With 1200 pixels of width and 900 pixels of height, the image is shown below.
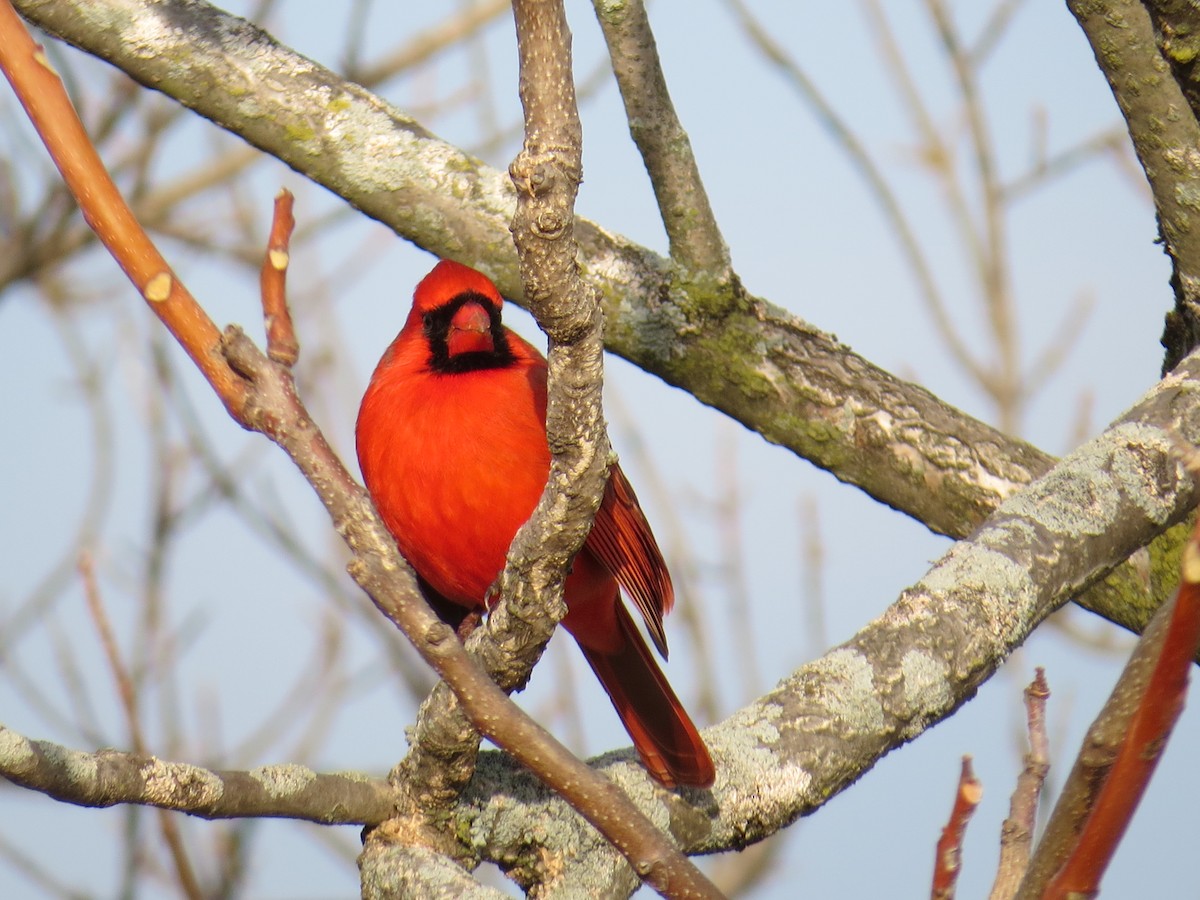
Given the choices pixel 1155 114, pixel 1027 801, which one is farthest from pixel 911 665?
pixel 1155 114

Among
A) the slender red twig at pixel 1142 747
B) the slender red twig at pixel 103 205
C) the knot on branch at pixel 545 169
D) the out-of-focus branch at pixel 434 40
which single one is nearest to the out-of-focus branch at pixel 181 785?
the slender red twig at pixel 103 205

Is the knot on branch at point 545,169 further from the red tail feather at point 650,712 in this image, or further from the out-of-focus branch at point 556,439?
the red tail feather at point 650,712

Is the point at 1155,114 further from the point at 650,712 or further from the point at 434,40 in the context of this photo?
the point at 434,40

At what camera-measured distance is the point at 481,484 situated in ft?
8.77

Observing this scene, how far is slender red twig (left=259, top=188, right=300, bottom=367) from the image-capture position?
6.05 ft

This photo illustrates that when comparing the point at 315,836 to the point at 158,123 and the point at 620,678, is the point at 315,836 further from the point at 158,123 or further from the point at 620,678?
the point at 158,123

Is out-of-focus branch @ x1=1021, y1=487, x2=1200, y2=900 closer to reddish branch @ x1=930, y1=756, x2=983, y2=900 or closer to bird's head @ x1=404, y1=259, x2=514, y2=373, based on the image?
reddish branch @ x1=930, y1=756, x2=983, y2=900

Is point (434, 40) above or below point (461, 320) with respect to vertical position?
above

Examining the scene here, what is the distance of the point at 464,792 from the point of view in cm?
223

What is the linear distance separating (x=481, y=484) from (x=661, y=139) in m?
0.85

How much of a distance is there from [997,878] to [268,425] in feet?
3.47

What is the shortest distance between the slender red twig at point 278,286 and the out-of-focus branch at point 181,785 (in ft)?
1.84

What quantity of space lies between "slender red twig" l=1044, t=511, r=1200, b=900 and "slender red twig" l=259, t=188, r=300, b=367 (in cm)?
126

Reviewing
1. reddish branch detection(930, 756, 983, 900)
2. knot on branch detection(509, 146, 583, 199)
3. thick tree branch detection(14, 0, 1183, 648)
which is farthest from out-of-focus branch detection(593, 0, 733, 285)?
reddish branch detection(930, 756, 983, 900)
